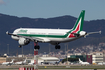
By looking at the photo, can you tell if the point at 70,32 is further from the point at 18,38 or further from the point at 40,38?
the point at 18,38

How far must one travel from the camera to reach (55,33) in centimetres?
10475

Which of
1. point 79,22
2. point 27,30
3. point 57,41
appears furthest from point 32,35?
point 79,22

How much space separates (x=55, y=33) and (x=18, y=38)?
1474 centimetres

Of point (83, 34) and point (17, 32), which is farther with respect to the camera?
point (17, 32)

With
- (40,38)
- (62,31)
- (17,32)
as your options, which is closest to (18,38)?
(17,32)

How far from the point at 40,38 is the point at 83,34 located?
15561 mm

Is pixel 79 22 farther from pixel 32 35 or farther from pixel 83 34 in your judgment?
pixel 32 35

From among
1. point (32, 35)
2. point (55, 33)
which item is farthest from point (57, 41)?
point (32, 35)

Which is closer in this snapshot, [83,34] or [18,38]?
[83,34]

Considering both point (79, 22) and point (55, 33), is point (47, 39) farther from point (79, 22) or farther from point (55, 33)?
point (79, 22)

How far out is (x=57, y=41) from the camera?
105250mm

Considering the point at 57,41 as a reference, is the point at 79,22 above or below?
above

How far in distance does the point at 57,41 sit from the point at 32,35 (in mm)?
9430

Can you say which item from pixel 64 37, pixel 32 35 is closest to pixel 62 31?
pixel 64 37
